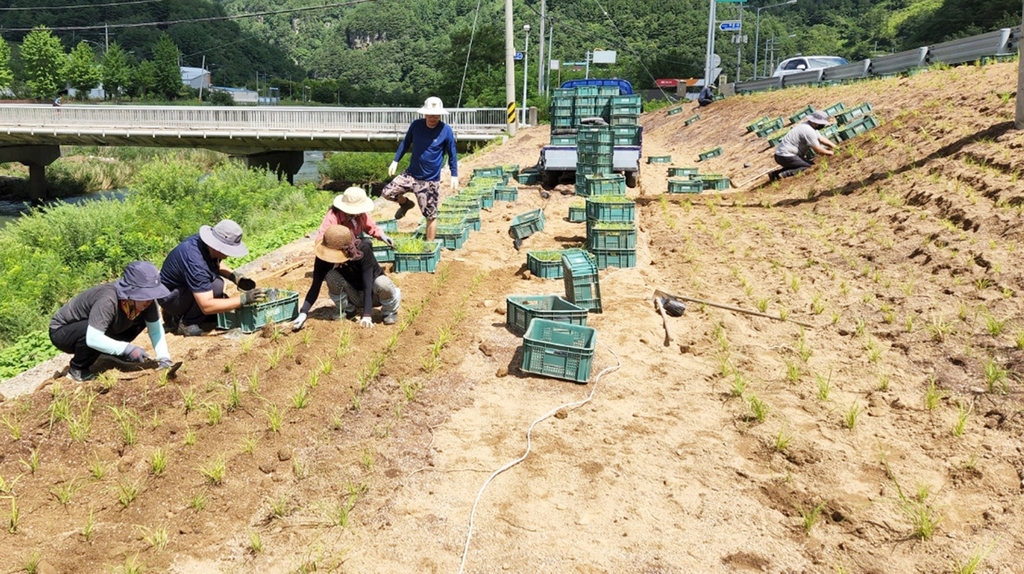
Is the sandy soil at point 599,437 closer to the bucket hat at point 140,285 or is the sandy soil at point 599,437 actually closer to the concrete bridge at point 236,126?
the bucket hat at point 140,285

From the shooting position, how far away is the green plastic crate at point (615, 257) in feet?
29.1

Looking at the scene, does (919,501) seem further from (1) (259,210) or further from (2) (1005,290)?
(1) (259,210)

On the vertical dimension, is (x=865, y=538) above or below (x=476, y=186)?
below

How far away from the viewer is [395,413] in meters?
5.08

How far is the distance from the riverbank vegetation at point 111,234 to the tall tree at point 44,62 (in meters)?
62.6

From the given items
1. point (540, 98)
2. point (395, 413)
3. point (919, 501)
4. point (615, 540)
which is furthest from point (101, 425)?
point (540, 98)

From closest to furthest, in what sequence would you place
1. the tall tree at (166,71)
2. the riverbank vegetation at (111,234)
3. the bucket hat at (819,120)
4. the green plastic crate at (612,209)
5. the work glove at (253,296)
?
the work glove at (253,296) → the green plastic crate at (612,209) → the riverbank vegetation at (111,234) → the bucket hat at (819,120) → the tall tree at (166,71)

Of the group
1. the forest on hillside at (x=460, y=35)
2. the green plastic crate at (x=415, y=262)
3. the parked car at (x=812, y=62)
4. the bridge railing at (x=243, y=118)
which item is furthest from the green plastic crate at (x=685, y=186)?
the forest on hillside at (x=460, y=35)

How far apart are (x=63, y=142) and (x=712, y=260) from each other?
31.9 meters

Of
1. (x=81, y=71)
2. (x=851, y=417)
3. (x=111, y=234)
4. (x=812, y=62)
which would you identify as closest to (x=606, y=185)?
(x=851, y=417)

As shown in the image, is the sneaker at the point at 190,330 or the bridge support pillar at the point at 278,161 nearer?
the sneaker at the point at 190,330

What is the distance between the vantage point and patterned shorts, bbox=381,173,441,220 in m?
9.37

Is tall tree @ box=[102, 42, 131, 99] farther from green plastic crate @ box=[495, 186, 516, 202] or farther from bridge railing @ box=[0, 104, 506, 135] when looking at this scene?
green plastic crate @ box=[495, 186, 516, 202]

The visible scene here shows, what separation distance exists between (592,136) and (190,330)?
350 inches
